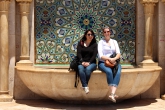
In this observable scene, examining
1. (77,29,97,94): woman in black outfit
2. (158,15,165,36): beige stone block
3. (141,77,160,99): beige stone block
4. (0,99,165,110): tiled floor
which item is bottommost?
(0,99,165,110): tiled floor

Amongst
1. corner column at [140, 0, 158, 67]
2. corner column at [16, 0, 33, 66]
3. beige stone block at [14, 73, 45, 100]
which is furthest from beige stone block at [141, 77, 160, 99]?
corner column at [16, 0, 33, 66]

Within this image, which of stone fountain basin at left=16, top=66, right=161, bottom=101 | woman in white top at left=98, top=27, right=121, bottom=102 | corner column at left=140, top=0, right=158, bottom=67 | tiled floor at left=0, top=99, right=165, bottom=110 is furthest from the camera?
corner column at left=140, top=0, right=158, bottom=67

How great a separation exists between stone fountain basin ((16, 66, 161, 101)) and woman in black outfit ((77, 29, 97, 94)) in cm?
17

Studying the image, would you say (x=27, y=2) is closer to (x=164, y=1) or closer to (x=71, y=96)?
(x=71, y=96)

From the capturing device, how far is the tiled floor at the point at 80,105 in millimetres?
6336

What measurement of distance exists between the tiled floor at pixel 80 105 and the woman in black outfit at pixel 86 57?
2.11 feet

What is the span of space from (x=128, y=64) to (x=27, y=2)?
2246 millimetres

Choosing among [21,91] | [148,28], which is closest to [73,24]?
[148,28]

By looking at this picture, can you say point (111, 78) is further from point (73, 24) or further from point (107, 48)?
point (73, 24)

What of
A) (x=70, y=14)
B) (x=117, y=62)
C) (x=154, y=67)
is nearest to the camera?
(x=117, y=62)

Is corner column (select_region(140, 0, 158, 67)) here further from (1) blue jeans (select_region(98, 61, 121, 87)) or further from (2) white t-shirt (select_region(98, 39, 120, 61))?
(1) blue jeans (select_region(98, 61, 121, 87))

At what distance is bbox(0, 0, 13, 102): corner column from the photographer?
692 centimetres

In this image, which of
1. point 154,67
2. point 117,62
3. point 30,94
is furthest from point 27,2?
point 154,67

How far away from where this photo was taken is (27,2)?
7086mm
